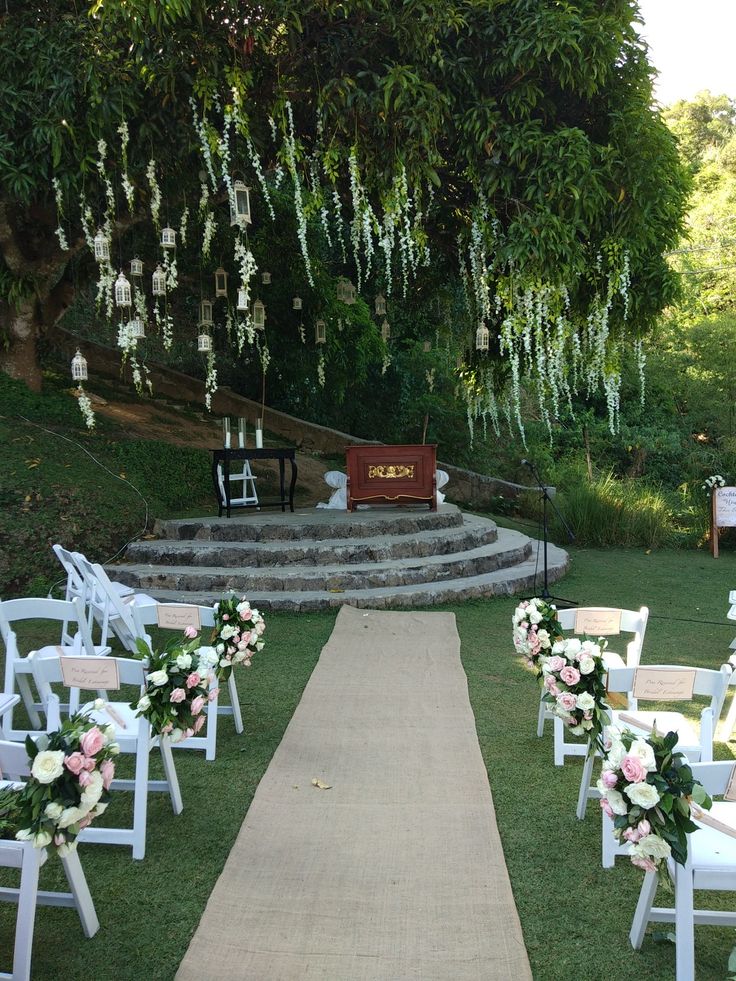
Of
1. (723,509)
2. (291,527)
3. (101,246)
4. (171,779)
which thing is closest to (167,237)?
(101,246)

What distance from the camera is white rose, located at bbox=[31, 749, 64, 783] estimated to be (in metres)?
2.18

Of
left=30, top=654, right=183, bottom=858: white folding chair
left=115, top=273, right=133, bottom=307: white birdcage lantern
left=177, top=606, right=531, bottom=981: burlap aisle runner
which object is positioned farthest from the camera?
left=115, top=273, right=133, bottom=307: white birdcage lantern

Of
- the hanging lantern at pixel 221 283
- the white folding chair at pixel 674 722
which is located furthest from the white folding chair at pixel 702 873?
the hanging lantern at pixel 221 283

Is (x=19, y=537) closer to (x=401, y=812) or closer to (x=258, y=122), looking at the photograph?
(x=258, y=122)

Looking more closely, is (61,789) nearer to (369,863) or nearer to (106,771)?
(106,771)

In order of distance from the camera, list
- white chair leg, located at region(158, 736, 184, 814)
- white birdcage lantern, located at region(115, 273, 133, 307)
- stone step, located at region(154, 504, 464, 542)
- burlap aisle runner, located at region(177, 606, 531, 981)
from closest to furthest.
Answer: burlap aisle runner, located at region(177, 606, 531, 981) → white chair leg, located at region(158, 736, 184, 814) → white birdcage lantern, located at region(115, 273, 133, 307) → stone step, located at region(154, 504, 464, 542)

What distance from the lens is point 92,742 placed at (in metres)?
2.29

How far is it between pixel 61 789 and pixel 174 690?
927 mm

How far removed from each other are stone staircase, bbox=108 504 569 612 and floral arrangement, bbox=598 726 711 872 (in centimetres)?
546

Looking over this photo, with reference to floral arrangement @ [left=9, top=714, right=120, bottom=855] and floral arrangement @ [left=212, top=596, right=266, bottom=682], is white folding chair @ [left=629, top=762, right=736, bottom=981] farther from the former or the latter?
floral arrangement @ [left=212, top=596, right=266, bottom=682]

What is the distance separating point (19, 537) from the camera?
821cm

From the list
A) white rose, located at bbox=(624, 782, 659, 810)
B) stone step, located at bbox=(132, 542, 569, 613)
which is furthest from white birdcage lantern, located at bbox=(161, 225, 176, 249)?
white rose, located at bbox=(624, 782, 659, 810)

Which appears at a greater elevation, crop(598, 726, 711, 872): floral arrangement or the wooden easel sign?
crop(598, 726, 711, 872): floral arrangement

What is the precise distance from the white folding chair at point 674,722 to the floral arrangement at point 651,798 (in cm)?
61
